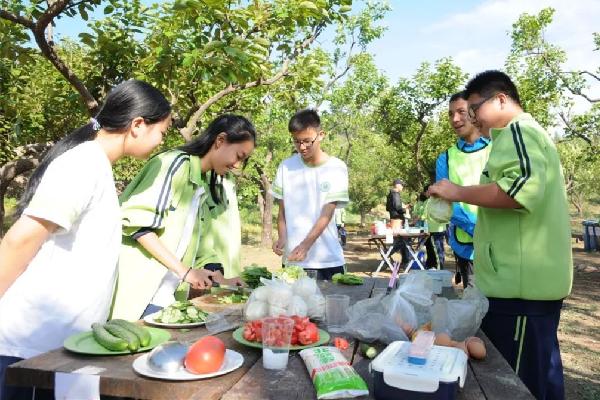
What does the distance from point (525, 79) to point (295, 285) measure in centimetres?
1635

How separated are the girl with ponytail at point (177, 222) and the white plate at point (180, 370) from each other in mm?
841

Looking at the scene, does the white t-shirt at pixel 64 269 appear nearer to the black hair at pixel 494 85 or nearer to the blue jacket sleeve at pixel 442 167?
the black hair at pixel 494 85

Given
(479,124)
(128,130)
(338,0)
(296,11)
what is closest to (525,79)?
(338,0)

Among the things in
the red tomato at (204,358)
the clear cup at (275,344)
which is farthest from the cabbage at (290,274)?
the red tomato at (204,358)

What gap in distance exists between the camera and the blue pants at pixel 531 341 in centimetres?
224

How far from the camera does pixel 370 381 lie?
4.91ft

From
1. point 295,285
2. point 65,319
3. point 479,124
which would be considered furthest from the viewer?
point 479,124

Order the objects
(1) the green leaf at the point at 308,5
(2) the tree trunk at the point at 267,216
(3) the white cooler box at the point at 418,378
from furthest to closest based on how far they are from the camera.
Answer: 1. (2) the tree trunk at the point at 267,216
2. (1) the green leaf at the point at 308,5
3. (3) the white cooler box at the point at 418,378

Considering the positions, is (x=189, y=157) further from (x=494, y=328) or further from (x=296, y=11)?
(x=296, y=11)

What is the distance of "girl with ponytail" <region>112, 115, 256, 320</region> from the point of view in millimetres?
2398

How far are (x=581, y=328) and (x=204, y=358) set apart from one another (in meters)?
6.23

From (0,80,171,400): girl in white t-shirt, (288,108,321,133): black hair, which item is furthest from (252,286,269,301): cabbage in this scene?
(288,108,321,133): black hair

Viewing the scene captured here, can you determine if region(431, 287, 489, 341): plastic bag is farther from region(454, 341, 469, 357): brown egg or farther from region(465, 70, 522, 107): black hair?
region(465, 70, 522, 107): black hair

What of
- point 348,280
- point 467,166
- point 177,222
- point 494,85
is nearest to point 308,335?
point 177,222
